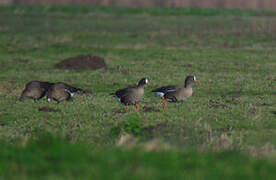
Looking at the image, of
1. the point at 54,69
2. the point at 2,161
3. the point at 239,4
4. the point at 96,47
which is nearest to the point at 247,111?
the point at 2,161

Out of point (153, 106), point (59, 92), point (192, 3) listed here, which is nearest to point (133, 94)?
point (153, 106)

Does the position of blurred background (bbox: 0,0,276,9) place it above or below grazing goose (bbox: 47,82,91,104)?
below

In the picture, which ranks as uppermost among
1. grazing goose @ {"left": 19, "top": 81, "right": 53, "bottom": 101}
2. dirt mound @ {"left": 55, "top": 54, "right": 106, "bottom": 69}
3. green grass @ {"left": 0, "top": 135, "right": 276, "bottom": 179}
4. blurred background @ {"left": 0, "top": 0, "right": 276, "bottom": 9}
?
green grass @ {"left": 0, "top": 135, "right": 276, "bottom": 179}

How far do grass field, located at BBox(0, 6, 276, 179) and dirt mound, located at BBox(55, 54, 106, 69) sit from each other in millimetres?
818

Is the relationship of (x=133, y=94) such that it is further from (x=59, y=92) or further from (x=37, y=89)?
(x=37, y=89)

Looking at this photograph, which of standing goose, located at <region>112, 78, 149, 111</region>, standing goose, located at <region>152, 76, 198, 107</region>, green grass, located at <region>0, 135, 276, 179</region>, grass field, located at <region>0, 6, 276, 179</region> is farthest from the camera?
standing goose, located at <region>152, 76, 198, 107</region>

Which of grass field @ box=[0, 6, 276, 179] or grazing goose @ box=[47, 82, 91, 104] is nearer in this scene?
grass field @ box=[0, 6, 276, 179]

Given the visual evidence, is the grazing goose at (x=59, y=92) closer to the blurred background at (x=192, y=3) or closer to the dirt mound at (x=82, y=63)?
the dirt mound at (x=82, y=63)

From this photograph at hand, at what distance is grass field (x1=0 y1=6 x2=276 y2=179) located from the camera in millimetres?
9141

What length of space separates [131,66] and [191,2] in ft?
401

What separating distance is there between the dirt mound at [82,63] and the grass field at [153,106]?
818 mm

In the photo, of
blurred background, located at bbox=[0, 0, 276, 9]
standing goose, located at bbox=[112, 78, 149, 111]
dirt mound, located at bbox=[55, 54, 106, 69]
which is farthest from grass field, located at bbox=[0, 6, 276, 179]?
blurred background, located at bbox=[0, 0, 276, 9]

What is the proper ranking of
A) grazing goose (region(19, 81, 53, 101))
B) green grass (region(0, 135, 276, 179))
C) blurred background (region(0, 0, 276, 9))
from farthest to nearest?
blurred background (region(0, 0, 276, 9)) → grazing goose (region(19, 81, 53, 101)) → green grass (region(0, 135, 276, 179))

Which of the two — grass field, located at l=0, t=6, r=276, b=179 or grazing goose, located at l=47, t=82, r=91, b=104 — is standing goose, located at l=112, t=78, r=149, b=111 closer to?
grass field, located at l=0, t=6, r=276, b=179
